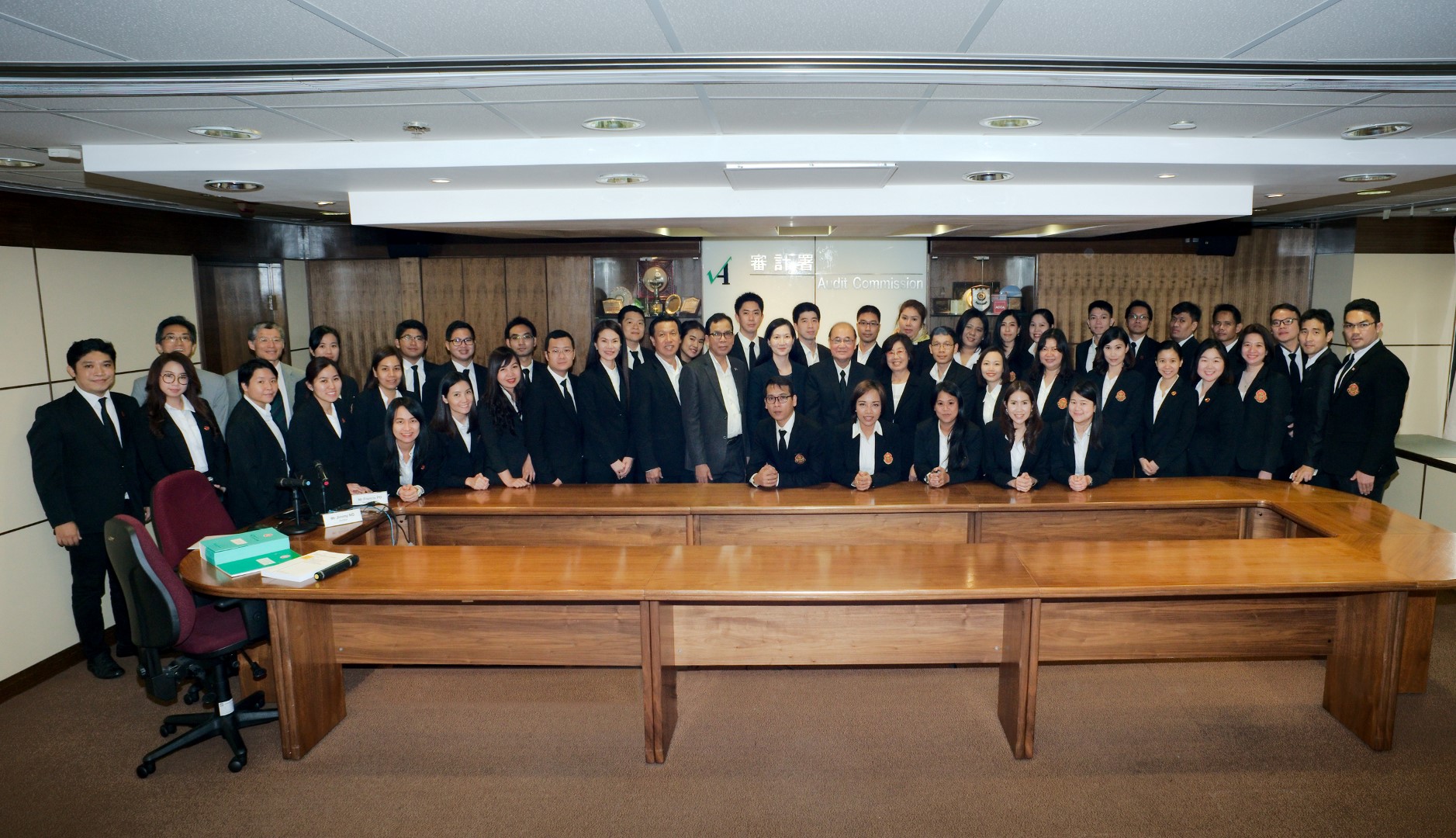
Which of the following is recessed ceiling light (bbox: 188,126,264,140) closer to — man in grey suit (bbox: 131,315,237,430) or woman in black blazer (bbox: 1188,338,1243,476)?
man in grey suit (bbox: 131,315,237,430)

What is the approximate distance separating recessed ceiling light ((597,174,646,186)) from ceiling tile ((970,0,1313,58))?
6.58ft

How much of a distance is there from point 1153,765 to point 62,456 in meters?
5.05

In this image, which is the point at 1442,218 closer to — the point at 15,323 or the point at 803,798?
the point at 803,798

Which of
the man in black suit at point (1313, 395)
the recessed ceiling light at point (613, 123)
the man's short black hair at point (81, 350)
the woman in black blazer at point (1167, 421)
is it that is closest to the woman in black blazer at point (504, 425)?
the man's short black hair at point (81, 350)

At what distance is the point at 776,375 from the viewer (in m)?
5.06

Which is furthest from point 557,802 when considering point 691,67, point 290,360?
point 290,360

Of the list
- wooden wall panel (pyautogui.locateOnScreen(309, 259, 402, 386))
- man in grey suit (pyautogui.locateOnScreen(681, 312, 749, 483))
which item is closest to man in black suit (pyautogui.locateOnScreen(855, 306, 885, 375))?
man in grey suit (pyautogui.locateOnScreen(681, 312, 749, 483))

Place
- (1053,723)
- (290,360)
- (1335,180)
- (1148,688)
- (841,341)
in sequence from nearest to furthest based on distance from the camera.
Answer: (1053,723), (1148,688), (1335,180), (841,341), (290,360)

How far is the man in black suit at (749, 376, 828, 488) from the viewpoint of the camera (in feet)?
15.0

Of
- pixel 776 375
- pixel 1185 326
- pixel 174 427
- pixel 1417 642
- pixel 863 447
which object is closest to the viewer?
pixel 1417 642

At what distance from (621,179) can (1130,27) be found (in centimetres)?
249

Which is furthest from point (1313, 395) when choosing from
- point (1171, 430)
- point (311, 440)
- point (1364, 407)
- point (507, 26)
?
point (311, 440)

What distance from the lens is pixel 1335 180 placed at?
4207 millimetres

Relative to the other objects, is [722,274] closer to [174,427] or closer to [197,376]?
[197,376]
